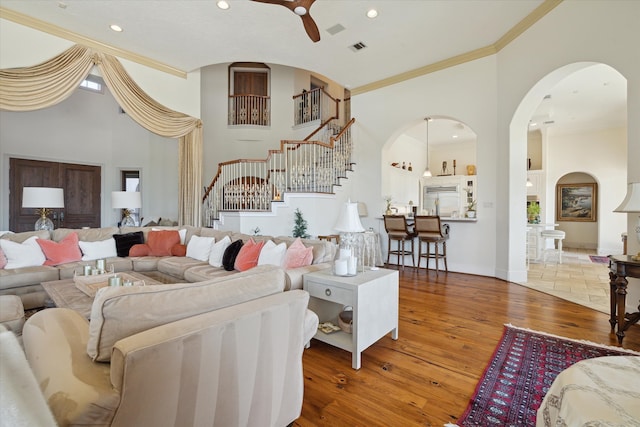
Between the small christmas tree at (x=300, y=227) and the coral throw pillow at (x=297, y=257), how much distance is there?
8.84 feet

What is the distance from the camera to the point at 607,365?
113 cm

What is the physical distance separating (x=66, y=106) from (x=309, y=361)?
8.35 metres

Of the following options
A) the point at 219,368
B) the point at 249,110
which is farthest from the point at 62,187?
the point at 219,368

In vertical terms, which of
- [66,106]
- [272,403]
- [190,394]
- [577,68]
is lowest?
[272,403]

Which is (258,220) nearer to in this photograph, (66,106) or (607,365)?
(607,365)

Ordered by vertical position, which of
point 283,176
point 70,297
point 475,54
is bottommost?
point 70,297

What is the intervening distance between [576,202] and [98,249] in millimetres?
11907

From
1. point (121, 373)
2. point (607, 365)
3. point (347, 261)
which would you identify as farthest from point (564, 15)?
point (121, 373)

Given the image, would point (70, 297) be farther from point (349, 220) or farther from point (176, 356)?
point (349, 220)

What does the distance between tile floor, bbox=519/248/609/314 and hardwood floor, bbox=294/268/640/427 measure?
0.88ft

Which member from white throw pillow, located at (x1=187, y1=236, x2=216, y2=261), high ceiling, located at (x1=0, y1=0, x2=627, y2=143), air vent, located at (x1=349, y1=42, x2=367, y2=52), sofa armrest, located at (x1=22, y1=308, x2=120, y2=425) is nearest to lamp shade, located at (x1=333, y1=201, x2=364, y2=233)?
sofa armrest, located at (x1=22, y1=308, x2=120, y2=425)

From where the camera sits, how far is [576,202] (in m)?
8.97

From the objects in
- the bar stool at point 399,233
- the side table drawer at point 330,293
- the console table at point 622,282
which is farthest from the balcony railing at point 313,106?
the console table at point 622,282

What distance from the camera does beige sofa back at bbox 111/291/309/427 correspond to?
3.12ft
